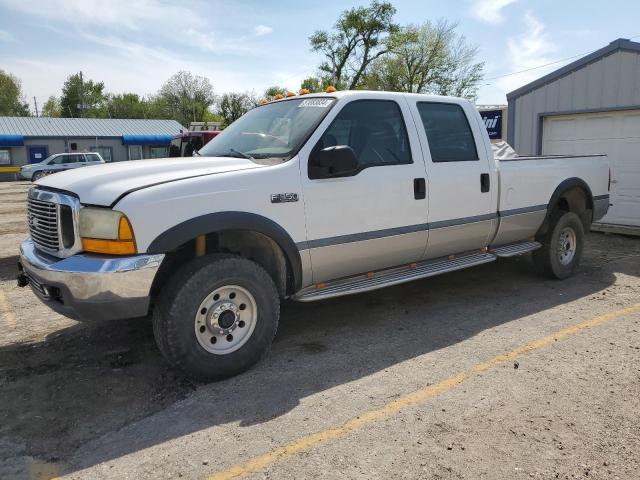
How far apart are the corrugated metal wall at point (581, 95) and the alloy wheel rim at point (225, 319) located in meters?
8.68

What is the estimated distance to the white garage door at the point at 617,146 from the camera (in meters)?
9.60

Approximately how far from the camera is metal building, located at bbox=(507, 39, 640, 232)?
9484mm

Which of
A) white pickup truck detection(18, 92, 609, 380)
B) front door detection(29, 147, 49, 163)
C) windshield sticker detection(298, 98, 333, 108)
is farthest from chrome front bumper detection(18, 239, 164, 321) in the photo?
front door detection(29, 147, 49, 163)

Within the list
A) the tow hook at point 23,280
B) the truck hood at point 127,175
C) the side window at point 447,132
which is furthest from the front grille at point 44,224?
the side window at point 447,132

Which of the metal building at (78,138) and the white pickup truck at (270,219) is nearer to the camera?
the white pickup truck at (270,219)

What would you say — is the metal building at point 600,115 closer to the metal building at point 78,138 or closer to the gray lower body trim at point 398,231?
the gray lower body trim at point 398,231

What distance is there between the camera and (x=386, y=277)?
469 cm

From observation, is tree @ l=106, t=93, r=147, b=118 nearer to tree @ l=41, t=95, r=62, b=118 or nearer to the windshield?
tree @ l=41, t=95, r=62, b=118

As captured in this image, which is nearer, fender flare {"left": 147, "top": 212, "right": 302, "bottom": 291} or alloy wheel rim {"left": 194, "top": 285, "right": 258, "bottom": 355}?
fender flare {"left": 147, "top": 212, "right": 302, "bottom": 291}

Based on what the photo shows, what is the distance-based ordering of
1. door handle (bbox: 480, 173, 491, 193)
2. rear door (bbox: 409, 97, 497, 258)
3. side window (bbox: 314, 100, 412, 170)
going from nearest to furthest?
1. side window (bbox: 314, 100, 412, 170)
2. rear door (bbox: 409, 97, 497, 258)
3. door handle (bbox: 480, 173, 491, 193)

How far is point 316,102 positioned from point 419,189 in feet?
3.94

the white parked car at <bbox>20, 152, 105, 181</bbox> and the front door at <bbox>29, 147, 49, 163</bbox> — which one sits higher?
the front door at <bbox>29, 147, 49, 163</bbox>

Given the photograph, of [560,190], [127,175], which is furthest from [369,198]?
[560,190]

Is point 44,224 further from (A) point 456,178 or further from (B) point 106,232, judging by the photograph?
(A) point 456,178
